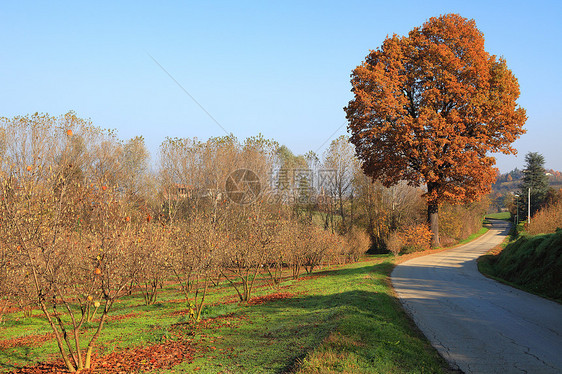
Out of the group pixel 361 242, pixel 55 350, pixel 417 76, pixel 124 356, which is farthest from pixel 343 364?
pixel 361 242

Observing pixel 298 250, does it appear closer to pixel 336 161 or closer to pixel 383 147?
pixel 383 147

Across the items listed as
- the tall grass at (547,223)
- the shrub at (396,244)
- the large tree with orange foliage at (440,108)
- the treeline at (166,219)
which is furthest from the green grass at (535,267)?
the shrub at (396,244)

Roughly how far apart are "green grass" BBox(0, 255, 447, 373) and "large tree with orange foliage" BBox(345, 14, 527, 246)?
16333 millimetres

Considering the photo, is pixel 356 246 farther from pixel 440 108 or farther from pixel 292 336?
pixel 292 336

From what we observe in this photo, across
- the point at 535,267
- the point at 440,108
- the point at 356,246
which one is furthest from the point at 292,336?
the point at 356,246

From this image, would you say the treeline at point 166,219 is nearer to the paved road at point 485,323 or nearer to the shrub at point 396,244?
the shrub at point 396,244

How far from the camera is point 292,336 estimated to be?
9.09 m

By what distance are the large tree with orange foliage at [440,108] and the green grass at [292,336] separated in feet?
53.6

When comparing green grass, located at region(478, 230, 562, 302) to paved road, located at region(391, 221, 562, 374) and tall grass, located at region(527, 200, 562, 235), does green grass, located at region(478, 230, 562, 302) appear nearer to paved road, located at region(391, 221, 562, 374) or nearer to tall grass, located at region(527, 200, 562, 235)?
paved road, located at region(391, 221, 562, 374)

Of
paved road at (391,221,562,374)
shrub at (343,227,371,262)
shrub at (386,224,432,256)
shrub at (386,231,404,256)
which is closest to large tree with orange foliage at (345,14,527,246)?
shrub at (386,224,432,256)

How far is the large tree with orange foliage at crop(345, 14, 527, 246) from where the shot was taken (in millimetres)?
27641

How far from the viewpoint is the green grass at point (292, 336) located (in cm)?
689

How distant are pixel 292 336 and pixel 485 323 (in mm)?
5322

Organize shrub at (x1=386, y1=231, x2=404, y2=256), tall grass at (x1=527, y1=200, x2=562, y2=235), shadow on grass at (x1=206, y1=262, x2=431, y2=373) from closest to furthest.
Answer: shadow on grass at (x1=206, y1=262, x2=431, y2=373)
tall grass at (x1=527, y1=200, x2=562, y2=235)
shrub at (x1=386, y1=231, x2=404, y2=256)
